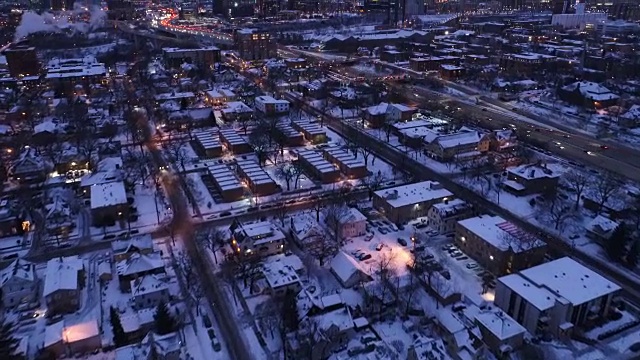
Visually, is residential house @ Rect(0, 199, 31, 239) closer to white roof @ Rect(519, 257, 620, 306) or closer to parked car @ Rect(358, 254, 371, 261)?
parked car @ Rect(358, 254, 371, 261)

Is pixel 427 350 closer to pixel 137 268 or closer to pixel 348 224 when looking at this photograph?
pixel 348 224

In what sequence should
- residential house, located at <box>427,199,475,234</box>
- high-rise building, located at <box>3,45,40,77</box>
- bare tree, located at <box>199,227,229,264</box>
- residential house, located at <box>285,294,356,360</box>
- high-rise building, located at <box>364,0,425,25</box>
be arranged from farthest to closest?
→ 1. high-rise building, located at <box>364,0,425,25</box>
2. high-rise building, located at <box>3,45,40,77</box>
3. residential house, located at <box>427,199,475,234</box>
4. bare tree, located at <box>199,227,229,264</box>
5. residential house, located at <box>285,294,356,360</box>

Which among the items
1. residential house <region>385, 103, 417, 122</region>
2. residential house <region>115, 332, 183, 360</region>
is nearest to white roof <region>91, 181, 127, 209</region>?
residential house <region>115, 332, 183, 360</region>

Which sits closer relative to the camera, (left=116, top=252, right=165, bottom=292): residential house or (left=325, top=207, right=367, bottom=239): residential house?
(left=116, top=252, right=165, bottom=292): residential house

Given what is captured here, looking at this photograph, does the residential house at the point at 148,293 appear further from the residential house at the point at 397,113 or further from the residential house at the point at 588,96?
the residential house at the point at 588,96

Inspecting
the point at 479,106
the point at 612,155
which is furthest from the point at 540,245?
the point at 479,106

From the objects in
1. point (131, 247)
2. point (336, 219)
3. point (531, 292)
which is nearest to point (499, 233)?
point (531, 292)
